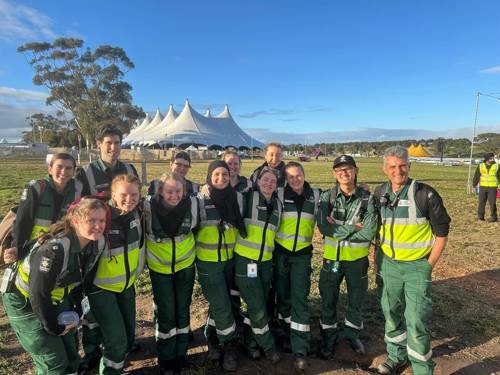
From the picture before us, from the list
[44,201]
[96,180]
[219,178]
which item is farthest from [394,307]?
[44,201]

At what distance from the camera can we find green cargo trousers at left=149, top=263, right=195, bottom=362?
3.41m

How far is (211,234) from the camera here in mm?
3555

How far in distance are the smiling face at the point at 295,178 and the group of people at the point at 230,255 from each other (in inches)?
0.4

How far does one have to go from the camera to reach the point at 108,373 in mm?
3098

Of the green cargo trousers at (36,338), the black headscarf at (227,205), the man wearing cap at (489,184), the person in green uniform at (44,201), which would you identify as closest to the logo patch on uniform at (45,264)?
the green cargo trousers at (36,338)

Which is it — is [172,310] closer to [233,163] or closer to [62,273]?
[62,273]

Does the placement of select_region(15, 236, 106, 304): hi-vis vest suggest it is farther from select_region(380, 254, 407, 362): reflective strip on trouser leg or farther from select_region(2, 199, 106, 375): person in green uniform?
select_region(380, 254, 407, 362): reflective strip on trouser leg

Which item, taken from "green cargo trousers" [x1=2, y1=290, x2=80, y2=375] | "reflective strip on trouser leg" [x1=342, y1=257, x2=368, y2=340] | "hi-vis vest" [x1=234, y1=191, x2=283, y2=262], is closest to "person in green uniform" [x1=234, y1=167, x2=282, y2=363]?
"hi-vis vest" [x1=234, y1=191, x2=283, y2=262]

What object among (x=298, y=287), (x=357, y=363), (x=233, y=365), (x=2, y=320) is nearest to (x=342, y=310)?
(x=357, y=363)

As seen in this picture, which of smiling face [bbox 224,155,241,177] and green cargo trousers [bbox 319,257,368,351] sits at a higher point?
smiling face [bbox 224,155,241,177]

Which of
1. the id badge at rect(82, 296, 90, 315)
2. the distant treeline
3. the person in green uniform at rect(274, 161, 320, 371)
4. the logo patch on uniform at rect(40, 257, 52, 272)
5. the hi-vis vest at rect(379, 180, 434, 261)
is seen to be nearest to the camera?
the logo patch on uniform at rect(40, 257, 52, 272)

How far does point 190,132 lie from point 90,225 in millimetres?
60864

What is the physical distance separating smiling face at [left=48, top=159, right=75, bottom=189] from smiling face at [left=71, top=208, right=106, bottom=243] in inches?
37.0

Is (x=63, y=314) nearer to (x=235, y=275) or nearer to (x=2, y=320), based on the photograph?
(x=235, y=275)
